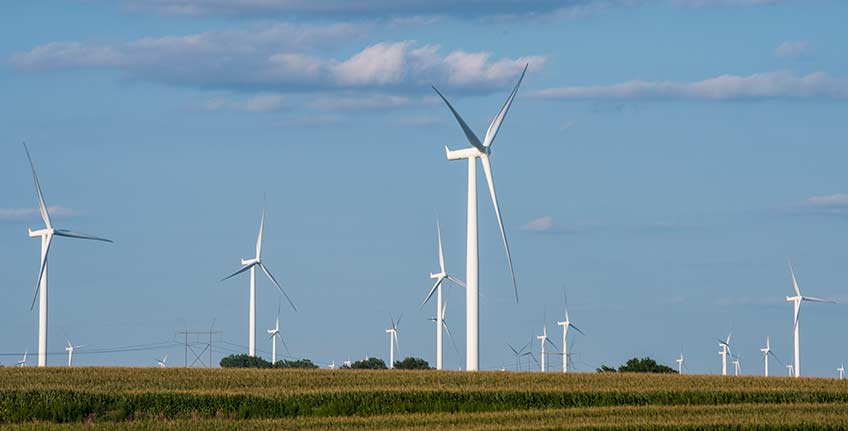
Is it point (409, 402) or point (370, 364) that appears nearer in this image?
point (409, 402)

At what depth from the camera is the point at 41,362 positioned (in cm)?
10038

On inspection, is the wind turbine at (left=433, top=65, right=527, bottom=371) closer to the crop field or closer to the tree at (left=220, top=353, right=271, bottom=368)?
the crop field

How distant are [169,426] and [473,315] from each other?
97.6ft

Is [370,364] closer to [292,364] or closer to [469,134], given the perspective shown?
[292,364]

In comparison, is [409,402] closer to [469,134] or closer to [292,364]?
[469,134]

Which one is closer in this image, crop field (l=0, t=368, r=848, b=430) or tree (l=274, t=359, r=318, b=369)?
crop field (l=0, t=368, r=848, b=430)

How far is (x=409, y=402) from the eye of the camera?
68.4m

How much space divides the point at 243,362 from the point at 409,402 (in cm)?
7338

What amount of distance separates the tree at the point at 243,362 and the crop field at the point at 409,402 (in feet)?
169

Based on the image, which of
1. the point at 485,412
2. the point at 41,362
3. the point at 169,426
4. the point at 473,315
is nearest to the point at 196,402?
the point at 169,426

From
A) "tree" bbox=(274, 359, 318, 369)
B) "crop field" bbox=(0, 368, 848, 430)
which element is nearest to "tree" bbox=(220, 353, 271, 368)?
"tree" bbox=(274, 359, 318, 369)

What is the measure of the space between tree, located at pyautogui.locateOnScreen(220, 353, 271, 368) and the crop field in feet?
169

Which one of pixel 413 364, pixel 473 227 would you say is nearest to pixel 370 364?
pixel 413 364

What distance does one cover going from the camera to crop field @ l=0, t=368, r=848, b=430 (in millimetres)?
59719
